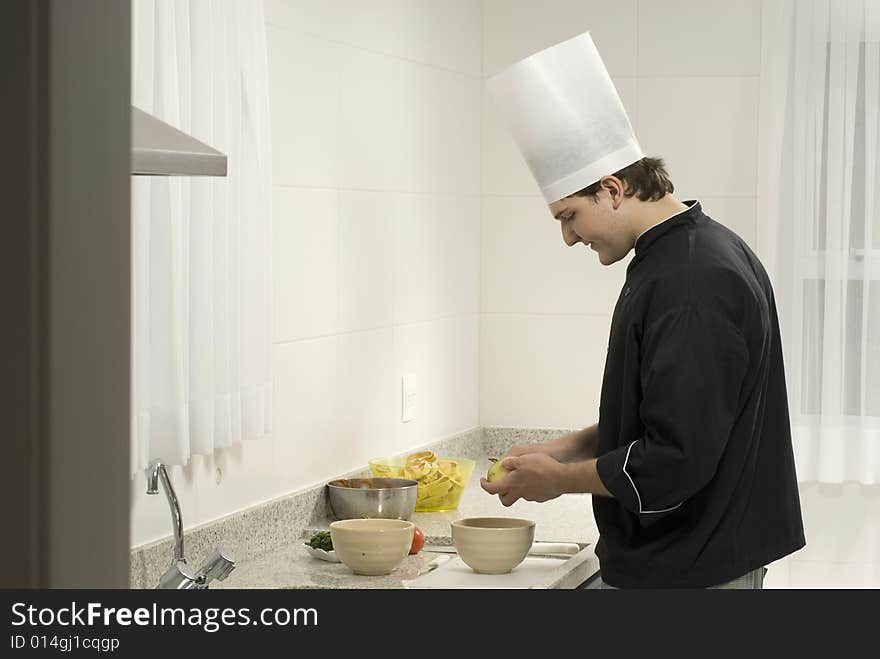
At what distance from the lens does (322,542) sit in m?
2.21

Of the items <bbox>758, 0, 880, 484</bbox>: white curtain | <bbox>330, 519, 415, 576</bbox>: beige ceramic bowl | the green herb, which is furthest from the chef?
<bbox>758, 0, 880, 484</bbox>: white curtain

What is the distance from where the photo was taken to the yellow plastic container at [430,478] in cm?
267

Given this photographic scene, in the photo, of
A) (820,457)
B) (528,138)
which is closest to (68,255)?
(528,138)

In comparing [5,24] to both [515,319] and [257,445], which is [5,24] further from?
[515,319]

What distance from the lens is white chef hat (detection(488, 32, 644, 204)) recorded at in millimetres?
2111

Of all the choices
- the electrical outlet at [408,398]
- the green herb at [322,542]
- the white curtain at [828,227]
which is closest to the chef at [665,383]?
the green herb at [322,542]

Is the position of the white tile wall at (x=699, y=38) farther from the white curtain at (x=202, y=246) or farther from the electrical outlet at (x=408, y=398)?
the white curtain at (x=202, y=246)

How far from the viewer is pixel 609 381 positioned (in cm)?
199

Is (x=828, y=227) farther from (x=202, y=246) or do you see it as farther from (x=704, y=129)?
(x=202, y=246)

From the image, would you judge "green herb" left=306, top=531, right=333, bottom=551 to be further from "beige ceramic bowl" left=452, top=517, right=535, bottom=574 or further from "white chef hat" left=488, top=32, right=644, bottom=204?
"white chef hat" left=488, top=32, right=644, bottom=204

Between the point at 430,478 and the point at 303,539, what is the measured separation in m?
0.37

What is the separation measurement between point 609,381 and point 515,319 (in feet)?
5.13

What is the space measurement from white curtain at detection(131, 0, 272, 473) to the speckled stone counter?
0.58 feet

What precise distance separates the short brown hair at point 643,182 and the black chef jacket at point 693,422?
0.08 metres
